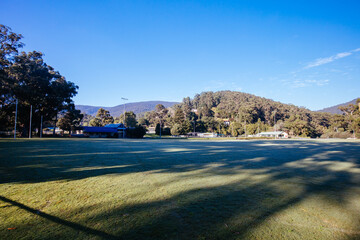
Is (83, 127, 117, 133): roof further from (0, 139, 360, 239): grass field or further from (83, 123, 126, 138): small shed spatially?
(0, 139, 360, 239): grass field

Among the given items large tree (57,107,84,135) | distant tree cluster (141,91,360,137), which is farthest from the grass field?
distant tree cluster (141,91,360,137)

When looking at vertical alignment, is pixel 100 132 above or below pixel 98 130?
below

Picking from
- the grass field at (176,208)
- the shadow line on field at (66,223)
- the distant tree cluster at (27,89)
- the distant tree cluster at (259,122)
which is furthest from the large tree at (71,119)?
the shadow line on field at (66,223)

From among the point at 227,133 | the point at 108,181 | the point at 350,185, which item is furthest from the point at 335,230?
the point at 227,133

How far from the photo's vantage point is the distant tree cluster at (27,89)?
3172cm

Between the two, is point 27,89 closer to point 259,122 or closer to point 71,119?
point 71,119

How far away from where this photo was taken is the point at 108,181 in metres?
4.92

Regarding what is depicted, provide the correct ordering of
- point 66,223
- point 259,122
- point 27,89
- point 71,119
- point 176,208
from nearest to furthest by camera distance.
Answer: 1. point 66,223
2. point 176,208
3. point 27,89
4. point 71,119
5. point 259,122

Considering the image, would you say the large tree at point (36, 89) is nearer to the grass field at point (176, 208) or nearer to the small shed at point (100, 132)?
the small shed at point (100, 132)

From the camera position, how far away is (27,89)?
3578 centimetres

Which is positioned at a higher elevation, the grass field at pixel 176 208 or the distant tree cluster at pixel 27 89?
the distant tree cluster at pixel 27 89

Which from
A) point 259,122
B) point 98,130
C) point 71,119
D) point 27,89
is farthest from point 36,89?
point 259,122

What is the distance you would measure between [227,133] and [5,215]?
302ft

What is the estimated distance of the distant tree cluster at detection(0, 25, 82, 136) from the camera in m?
31.7
